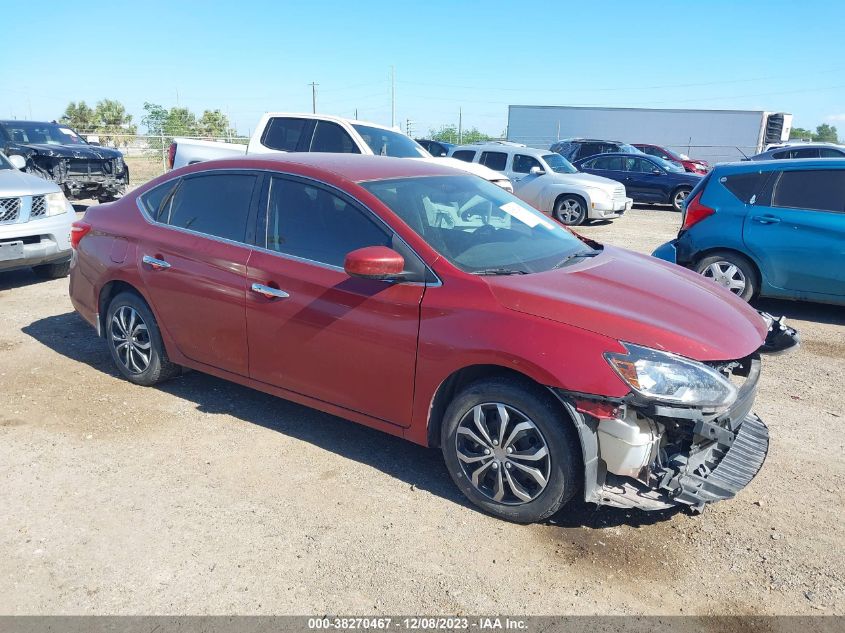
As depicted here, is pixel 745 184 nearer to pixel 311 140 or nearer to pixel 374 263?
→ pixel 374 263

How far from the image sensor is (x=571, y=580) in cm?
294

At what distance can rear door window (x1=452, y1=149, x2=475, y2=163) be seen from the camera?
51.8 ft

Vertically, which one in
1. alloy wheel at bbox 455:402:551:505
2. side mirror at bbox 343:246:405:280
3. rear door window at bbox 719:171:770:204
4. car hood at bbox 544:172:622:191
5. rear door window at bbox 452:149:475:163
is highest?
rear door window at bbox 719:171:770:204

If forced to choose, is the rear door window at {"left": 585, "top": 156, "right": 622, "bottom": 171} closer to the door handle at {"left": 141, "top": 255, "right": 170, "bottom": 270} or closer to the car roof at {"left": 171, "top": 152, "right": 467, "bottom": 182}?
the car roof at {"left": 171, "top": 152, "right": 467, "bottom": 182}

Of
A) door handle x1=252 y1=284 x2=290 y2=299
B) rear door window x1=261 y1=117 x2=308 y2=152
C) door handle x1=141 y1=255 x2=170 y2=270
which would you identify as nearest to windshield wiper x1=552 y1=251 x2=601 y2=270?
door handle x1=252 y1=284 x2=290 y2=299

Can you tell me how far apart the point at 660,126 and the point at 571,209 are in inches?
1126

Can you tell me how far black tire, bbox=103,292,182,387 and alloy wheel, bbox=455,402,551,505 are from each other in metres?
2.47

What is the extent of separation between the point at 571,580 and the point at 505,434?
70cm

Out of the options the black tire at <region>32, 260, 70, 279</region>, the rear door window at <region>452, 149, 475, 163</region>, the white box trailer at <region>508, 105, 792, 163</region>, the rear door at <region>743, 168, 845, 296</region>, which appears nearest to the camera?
the rear door at <region>743, 168, 845, 296</region>

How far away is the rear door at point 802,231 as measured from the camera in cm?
652

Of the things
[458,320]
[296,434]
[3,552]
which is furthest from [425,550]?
[3,552]

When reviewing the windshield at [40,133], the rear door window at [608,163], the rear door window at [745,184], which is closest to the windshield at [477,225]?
the rear door window at [745,184]

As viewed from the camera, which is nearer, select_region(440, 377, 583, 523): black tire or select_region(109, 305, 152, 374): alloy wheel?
select_region(440, 377, 583, 523): black tire

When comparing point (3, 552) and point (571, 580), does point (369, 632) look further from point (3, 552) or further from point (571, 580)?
point (3, 552)
